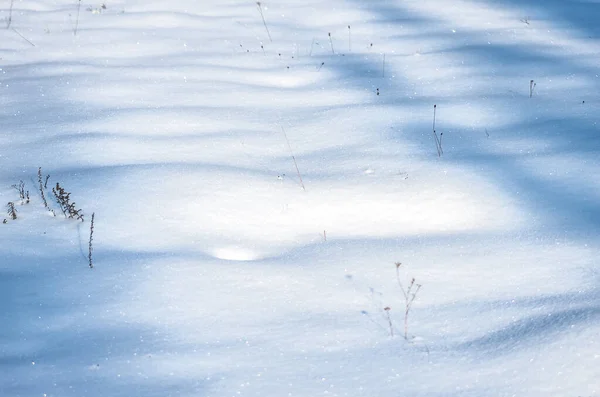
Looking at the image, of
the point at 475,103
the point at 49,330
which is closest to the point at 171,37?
the point at 475,103

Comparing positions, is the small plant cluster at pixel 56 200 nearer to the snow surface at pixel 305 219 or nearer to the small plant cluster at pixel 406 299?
the snow surface at pixel 305 219

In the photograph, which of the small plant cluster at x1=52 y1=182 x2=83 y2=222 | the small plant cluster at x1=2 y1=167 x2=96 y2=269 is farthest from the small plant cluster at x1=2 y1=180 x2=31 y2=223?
the small plant cluster at x1=52 y1=182 x2=83 y2=222

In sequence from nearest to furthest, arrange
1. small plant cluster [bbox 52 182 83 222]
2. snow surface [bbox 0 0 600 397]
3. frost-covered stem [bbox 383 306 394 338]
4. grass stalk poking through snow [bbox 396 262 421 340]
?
snow surface [bbox 0 0 600 397] < frost-covered stem [bbox 383 306 394 338] < grass stalk poking through snow [bbox 396 262 421 340] < small plant cluster [bbox 52 182 83 222]

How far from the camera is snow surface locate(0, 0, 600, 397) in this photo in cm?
190

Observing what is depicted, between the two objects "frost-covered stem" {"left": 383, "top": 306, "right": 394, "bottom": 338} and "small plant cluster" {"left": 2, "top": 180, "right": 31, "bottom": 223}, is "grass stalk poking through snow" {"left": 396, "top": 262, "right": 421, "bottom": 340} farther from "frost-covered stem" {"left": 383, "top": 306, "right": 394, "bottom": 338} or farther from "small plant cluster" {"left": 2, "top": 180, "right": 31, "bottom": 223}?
"small plant cluster" {"left": 2, "top": 180, "right": 31, "bottom": 223}

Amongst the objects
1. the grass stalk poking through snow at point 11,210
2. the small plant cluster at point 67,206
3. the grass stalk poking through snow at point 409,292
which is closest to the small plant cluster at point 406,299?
the grass stalk poking through snow at point 409,292

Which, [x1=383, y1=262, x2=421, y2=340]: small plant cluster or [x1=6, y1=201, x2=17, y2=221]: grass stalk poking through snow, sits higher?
[x1=6, y1=201, x2=17, y2=221]: grass stalk poking through snow

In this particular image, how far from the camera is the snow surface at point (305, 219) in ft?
6.24

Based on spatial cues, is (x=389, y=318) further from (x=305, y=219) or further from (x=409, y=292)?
(x=305, y=219)

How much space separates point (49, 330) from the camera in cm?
206

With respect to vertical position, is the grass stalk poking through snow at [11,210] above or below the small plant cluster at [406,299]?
above

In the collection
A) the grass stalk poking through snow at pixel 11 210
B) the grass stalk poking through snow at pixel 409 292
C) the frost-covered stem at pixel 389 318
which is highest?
the grass stalk poking through snow at pixel 11 210

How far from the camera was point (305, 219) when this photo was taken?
9.04 ft

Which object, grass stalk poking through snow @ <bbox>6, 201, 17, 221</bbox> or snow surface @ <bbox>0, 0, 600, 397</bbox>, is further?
grass stalk poking through snow @ <bbox>6, 201, 17, 221</bbox>
